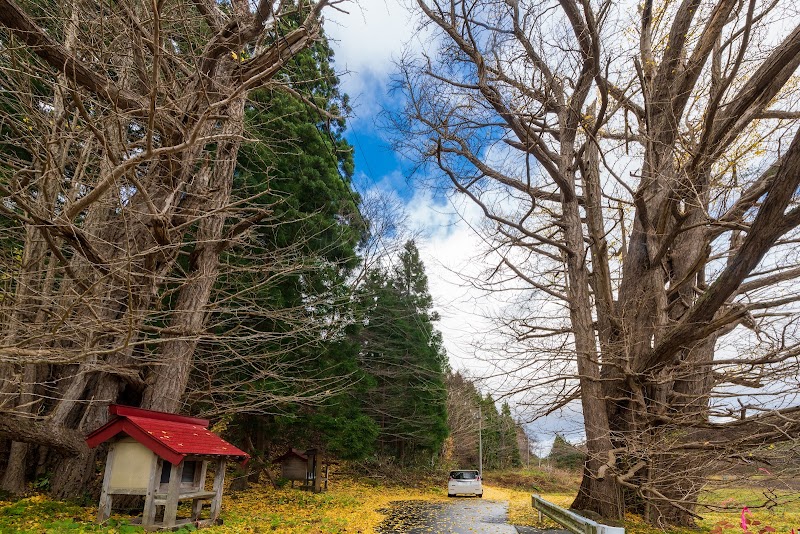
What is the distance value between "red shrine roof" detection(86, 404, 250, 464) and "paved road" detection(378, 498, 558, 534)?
14.7 feet

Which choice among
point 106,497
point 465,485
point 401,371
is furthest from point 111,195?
point 465,485

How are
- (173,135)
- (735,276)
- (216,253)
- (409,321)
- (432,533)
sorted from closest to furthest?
(173,135) < (735,276) < (216,253) < (432,533) < (409,321)

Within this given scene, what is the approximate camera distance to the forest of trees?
188 inches

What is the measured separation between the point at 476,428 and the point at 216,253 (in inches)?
1166

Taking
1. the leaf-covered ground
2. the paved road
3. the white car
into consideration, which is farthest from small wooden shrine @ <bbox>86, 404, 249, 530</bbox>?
the white car

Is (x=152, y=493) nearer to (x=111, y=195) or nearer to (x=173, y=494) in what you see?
(x=173, y=494)

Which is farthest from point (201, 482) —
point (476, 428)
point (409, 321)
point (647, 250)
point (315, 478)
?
point (476, 428)

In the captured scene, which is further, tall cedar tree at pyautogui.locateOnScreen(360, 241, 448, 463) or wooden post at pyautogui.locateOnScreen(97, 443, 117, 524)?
tall cedar tree at pyautogui.locateOnScreen(360, 241, 448, 463)

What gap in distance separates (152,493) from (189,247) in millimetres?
6459

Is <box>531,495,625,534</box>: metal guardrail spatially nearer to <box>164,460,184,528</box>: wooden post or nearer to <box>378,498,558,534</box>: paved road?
<box>378,498,558,534</box>: paved road

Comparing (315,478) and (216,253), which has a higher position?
(216,253)

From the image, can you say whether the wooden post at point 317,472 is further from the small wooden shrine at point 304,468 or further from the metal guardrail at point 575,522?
the metal guardrail at point 575,522

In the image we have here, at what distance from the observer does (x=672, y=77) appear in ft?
29.6

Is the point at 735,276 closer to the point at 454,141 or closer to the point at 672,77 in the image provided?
the point at 672,77
